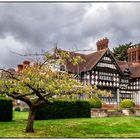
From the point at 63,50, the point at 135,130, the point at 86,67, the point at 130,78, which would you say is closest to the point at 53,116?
the point at 135,130

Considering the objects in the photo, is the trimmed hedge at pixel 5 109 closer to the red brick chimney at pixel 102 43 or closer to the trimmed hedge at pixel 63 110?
the trimmed hedge at pixel 63 110

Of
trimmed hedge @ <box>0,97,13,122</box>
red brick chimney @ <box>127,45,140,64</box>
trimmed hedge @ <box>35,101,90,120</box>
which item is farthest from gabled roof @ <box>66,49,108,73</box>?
trimmed hedge @ <box>0,97,13,122</box>

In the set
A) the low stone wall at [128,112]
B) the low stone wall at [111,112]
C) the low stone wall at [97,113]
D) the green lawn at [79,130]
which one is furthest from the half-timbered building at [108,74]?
the green lawn at [79,130]

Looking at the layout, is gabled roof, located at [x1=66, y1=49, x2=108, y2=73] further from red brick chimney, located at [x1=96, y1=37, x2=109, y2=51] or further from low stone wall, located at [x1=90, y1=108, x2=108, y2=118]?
low stone wall, located at [x1=90, y1=108, x2=108, y2=118]

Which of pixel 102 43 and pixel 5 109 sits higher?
pixel 102 43

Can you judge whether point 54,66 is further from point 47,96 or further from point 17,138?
point 17,138

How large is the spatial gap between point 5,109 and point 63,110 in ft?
16.6

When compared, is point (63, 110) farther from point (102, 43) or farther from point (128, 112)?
point (102, 43)

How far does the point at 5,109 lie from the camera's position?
26.1 meters

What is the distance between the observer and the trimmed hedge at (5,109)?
85.1 ft

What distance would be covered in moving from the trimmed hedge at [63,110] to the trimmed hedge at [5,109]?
2148mm

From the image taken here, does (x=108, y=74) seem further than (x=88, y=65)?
Yes

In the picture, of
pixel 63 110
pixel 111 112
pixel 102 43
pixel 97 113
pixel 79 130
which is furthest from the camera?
pixel 102 43

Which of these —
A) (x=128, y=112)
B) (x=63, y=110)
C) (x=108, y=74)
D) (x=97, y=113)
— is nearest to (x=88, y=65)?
(x=108, y=74)
